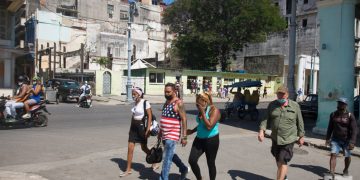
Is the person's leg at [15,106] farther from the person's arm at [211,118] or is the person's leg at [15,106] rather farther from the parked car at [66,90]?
the parked car at [66,90]

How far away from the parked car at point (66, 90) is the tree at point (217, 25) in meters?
19.8

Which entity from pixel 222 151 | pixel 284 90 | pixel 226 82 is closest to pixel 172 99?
pixel 284 90

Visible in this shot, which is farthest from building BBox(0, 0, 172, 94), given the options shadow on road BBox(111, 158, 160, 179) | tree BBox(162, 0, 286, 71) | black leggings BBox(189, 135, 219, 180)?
black leggings BBox(189, 135, 219, 180)

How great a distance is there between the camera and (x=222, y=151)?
392 inches

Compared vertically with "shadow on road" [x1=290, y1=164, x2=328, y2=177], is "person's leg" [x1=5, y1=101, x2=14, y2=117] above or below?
above

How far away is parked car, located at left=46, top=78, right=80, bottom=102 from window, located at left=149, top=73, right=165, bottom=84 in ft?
37.0

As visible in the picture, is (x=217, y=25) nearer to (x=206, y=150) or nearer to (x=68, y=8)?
(x=68, y=8)

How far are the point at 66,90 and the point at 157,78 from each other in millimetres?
13025

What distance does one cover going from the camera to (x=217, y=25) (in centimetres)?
4406

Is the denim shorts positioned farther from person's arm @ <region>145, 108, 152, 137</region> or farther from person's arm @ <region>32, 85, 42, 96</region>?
person's arm @ <region>32, 85, 42, 96</region>

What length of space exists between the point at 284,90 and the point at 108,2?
199 feet

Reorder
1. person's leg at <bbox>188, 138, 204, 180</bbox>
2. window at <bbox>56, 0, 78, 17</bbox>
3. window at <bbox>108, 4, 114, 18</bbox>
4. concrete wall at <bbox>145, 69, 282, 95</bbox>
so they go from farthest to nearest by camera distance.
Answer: window at <bbox>108, 4, 114, 18</bbox> < window at <bbox>56, 0, 78, 17</bbox> < concrete wall at <bbox>145, 69, 282, 95</bbox> < person's leg at <bbox>188, 138, 204, 180</bbox>

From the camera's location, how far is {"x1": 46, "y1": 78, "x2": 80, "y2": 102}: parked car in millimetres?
25906

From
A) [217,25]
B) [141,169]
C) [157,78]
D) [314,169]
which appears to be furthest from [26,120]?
[217,25]
